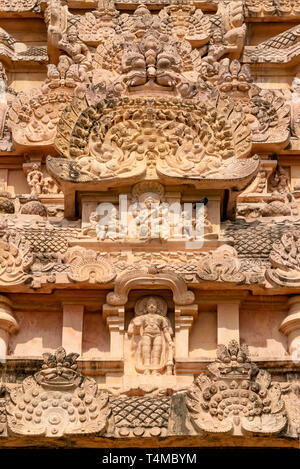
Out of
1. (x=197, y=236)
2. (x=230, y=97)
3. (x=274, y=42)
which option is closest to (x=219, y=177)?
(x=197, y=236)

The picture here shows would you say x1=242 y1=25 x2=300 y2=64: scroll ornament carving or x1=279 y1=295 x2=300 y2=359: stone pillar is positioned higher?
x1=242 y1=25 x2=300 y2=64: scroll ornament carving

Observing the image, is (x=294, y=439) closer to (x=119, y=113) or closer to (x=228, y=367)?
(x=228, y=367)

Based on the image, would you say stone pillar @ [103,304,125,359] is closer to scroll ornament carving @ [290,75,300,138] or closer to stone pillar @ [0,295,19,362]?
stone pillar @ [0,295,19,362]

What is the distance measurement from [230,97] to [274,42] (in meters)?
1.89

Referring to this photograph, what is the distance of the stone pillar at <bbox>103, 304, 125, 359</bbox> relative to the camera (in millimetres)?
18656

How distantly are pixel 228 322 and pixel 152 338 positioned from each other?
41.5 inches

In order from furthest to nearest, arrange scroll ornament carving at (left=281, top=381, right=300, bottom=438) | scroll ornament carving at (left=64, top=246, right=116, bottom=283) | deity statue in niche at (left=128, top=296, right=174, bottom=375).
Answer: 1. scroll ornament carving at (left=64, top=246, right=116, bottom=283)
2. deity statue in niche at (left=128, top=296, right=174, bottom=375)
3. scroll ornament carving at (left=281, top=381, right=300, bottom=438)

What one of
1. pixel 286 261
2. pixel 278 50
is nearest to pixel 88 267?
pixel 286 261

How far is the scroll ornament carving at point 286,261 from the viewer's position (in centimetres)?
1880

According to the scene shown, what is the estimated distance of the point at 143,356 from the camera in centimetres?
1852

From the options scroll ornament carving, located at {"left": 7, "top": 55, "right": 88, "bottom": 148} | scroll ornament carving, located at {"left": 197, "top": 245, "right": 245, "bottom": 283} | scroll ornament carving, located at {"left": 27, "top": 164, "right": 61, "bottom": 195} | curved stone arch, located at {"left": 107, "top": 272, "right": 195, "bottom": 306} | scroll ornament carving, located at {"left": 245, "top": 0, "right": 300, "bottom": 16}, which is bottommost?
curved stone arch, located at {"left": 107, "top": 272, "right": 195, "bottom": 306}

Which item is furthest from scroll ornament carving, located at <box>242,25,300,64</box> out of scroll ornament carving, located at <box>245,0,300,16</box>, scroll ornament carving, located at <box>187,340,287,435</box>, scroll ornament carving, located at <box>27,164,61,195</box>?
scroll ornament carving, located at <box>187,340,287,435</box>

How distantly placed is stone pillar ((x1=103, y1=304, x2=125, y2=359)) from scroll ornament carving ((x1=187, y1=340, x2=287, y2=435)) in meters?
2.09

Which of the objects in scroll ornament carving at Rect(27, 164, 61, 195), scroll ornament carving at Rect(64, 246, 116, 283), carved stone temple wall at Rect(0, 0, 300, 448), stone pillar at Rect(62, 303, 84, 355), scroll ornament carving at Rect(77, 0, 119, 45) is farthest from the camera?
scroll ornament carving at Rect(77, 0, 119, 45)
